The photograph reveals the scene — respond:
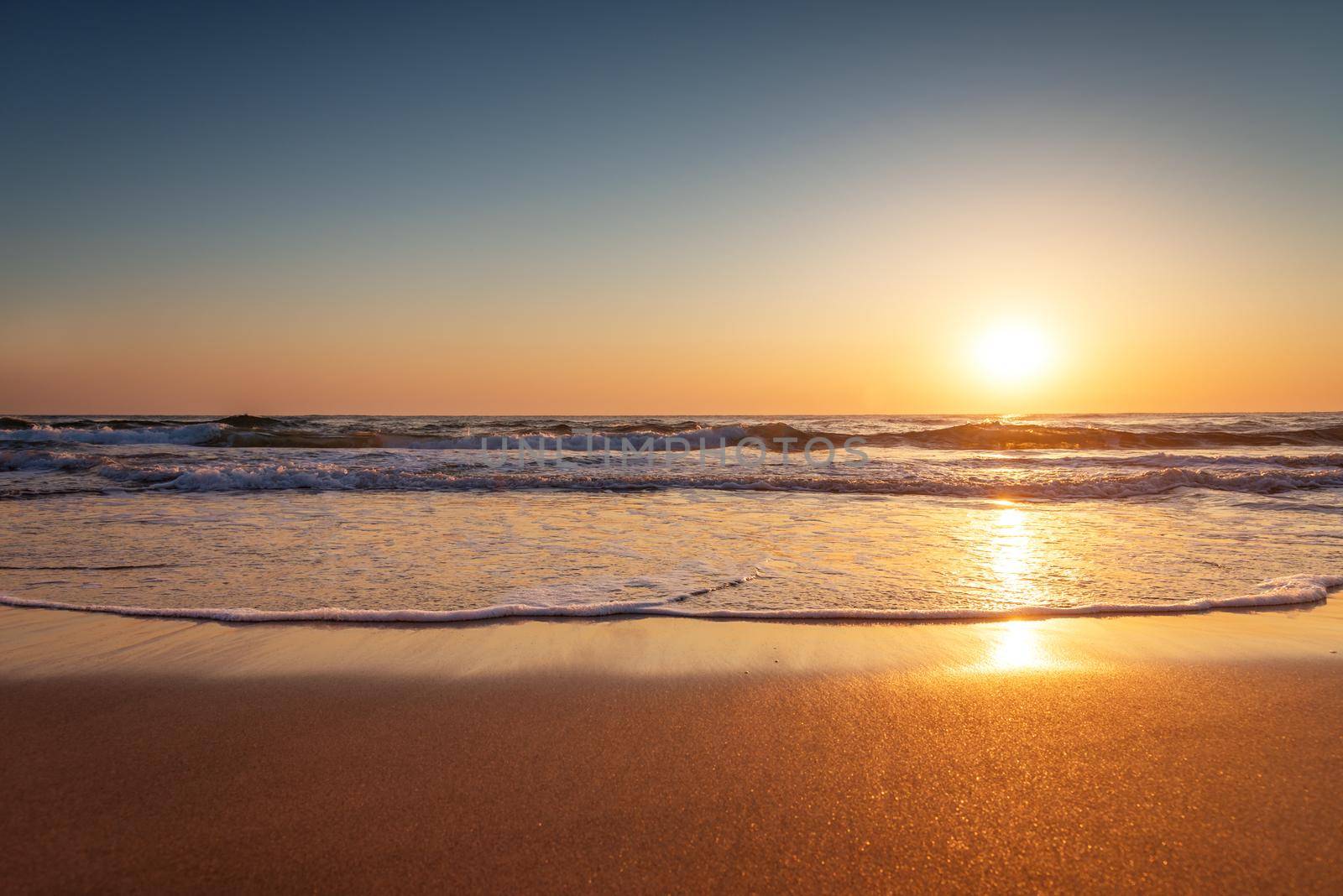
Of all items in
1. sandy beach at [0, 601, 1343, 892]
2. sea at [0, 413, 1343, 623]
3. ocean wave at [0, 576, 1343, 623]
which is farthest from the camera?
sea at [0, 413, 1343, 623]

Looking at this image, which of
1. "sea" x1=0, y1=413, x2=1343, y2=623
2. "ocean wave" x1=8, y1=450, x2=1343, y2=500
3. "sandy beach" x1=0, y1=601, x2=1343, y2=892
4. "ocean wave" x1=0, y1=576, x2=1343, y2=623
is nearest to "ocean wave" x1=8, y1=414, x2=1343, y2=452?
"ocean wave" x1=8, y1=450, x2=1343, y2=500

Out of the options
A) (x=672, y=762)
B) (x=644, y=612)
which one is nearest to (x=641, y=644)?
(x=644, y=612)

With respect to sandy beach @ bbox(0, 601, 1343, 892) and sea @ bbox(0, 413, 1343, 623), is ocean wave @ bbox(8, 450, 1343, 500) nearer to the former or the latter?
sea @ bbox(0, 413, 1343, 623)

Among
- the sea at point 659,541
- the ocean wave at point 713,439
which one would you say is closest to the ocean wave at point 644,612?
the sea at point 659,541

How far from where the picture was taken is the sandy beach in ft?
5.24

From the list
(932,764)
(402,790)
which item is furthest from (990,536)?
(402,790)

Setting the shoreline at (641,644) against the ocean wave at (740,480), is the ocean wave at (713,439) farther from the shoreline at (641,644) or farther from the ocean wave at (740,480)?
the shoreline at (641,644)

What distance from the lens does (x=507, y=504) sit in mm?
8414

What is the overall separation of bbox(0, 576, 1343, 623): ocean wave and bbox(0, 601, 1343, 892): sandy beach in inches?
11.8

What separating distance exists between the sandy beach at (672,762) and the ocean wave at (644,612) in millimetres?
301

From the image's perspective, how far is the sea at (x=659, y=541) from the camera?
12.9ft

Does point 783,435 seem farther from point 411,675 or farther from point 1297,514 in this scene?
point 411,675

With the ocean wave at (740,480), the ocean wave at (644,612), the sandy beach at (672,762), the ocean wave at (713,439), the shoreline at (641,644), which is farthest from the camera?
the ocean wave at (713,439)

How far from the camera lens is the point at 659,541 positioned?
5.86m
